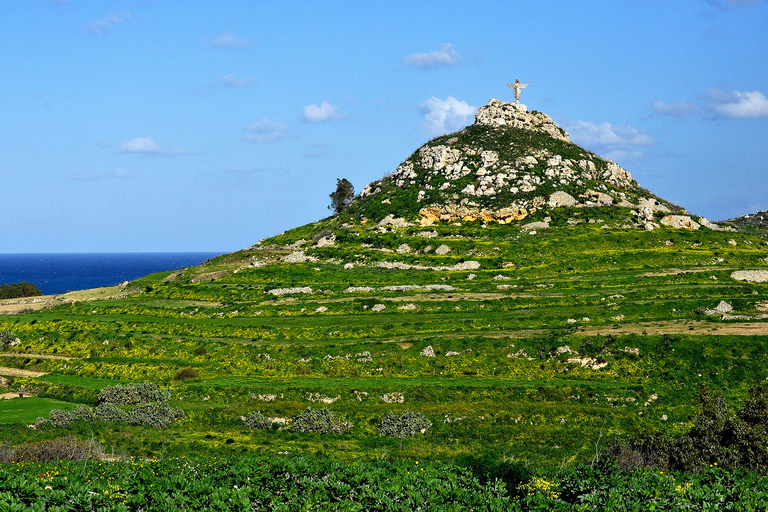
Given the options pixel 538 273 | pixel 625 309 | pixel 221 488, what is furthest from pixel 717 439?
pixel 538 273

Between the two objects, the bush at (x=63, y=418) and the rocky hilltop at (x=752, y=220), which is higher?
the rocky hilltop at (x=752, y=220)

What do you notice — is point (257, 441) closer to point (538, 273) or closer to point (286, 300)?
point (286, 300)

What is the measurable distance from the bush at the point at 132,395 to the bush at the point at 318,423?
527 inches

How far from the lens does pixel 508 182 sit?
5079 inches

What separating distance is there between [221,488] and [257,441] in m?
17.0

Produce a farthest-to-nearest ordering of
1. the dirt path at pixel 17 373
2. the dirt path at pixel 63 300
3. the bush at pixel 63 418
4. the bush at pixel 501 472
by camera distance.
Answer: the dirt path at pixel 63 300
the dirt path at pixel 17 373
the bush at pixel 63 418
the bush at pixel 501 472

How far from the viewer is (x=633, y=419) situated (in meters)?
49.1

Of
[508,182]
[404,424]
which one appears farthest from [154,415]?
[508,182]

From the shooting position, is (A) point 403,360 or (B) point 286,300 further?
(B) point 286,300

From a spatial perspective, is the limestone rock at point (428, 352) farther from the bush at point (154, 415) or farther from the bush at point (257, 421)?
the bush at point (154, 415)

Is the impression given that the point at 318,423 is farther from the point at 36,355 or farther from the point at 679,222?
Result: the point at 679,222

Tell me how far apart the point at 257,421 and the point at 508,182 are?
91112 mm

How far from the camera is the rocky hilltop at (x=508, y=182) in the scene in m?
124

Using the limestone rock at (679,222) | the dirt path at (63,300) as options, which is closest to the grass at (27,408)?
the dirt path at (63,300)
